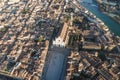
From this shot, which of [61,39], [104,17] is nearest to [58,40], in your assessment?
[61,39]

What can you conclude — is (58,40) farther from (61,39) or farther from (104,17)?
(104,17)

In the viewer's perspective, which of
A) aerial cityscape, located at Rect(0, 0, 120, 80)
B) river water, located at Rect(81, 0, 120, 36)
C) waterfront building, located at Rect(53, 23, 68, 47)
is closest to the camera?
aerial cityscape, located at Rect(0, 0, 120, 80)

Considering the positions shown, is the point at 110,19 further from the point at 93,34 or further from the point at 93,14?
the point at 93,34

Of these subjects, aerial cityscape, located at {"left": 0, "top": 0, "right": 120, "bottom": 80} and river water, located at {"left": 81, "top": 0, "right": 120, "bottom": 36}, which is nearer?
aerial cityscape, located at {"left": 0, "top": 0, "right": 120, "bottom": 80}

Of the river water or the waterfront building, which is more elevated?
the waterfront building

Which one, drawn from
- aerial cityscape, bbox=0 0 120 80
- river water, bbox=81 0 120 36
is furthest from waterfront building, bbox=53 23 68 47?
A: river water, bbox=81 0 120 36

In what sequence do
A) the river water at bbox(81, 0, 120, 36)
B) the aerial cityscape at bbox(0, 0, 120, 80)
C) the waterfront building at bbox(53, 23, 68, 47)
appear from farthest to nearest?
the river water at bbox(81, 0, 120, 36), the waterfront building at bbox(53, 23, 68, 47), the aerial cityscape at bbox(0, 0, 120, 80)

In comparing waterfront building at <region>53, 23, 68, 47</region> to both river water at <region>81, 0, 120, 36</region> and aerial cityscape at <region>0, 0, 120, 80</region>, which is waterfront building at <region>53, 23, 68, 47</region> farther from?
river water at <region>81, 0, 120, 36</region>

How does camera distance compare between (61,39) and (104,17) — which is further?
(104,17)

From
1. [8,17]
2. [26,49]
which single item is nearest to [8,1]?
[8,17]
